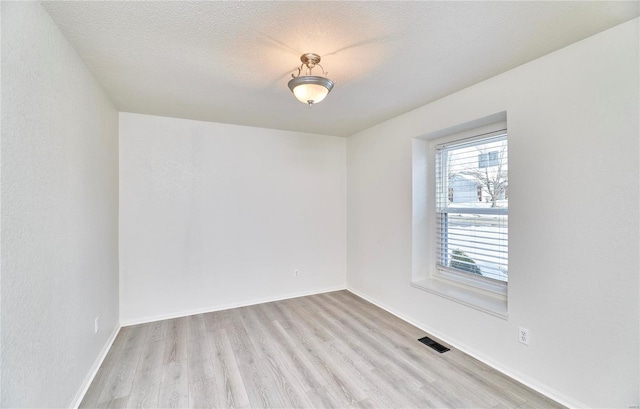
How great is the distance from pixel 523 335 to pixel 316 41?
8.69 ft

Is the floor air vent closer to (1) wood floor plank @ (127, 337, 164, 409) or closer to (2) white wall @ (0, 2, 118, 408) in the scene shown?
(1) wood floor plank @ (127, 337, 164, 409)

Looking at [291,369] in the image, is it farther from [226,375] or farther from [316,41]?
[316,41]

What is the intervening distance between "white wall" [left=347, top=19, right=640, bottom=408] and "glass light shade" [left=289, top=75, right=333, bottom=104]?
1.47 meters

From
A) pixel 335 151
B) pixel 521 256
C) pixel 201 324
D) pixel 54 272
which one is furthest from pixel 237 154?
pixel 521 256

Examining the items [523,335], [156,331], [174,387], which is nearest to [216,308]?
[156,331]

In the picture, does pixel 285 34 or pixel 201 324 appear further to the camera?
pixel 201 324

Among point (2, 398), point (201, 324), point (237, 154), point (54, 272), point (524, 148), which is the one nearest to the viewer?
point (2, 398)

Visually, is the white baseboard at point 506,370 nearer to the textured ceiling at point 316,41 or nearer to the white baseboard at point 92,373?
the textured ceiling at point 316,41

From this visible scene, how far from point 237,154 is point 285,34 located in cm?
223

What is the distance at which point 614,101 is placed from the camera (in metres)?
1.68

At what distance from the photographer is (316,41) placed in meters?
1.79

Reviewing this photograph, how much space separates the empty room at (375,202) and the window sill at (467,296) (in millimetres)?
21

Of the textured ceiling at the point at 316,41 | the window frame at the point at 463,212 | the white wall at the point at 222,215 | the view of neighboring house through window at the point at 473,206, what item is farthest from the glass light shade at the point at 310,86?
the white wall at the point at 222,215

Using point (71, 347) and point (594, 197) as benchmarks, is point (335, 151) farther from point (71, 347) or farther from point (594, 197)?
point (71, 347)
